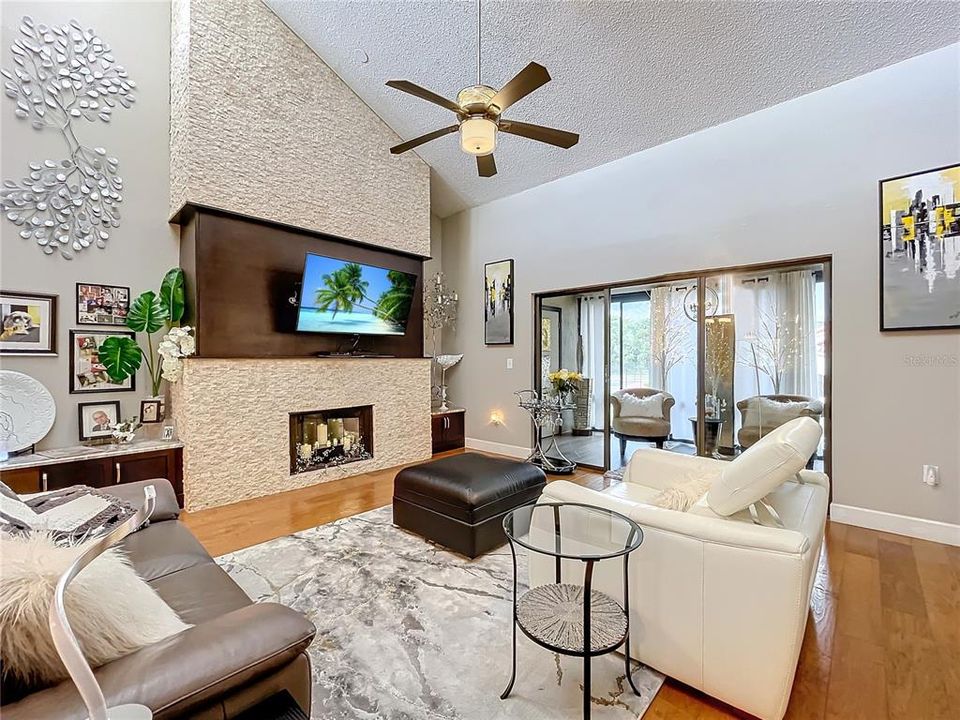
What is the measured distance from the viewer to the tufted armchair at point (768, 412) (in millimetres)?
3661

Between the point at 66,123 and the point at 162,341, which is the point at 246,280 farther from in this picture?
the point at 66,123

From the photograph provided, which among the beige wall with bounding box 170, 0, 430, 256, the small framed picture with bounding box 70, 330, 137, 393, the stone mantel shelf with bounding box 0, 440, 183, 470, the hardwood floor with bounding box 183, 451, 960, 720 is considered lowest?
the hardwood floor with bounding box 183, 451, 960, 720

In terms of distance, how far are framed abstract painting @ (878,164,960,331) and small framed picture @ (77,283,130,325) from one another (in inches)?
248

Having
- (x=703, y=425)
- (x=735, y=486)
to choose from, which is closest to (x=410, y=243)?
(x=703, y=425)

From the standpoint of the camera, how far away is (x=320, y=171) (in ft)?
15.0

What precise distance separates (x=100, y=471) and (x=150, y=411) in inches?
25.0

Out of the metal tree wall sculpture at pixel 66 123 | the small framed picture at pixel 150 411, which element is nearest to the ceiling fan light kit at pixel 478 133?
the metal tree wall sculpture at pixel 66 123

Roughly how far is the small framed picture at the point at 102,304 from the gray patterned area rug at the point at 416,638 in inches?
100

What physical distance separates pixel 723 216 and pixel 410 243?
135 inches

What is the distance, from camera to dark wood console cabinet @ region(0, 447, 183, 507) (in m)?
3.12

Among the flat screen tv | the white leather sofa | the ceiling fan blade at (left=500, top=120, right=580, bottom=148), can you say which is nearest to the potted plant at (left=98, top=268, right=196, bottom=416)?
the flat screen tv

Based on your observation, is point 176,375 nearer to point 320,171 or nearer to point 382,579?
point 320,171

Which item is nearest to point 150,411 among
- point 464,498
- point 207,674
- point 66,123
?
point 66,123

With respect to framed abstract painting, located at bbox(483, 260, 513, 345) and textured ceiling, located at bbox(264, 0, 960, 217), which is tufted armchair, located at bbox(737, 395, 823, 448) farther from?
framed abstract painting, located at bbox(483, 260, 513, 345)
